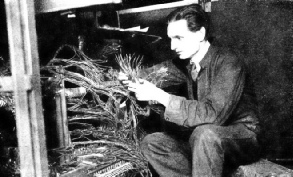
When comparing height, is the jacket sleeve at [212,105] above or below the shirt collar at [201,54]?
below

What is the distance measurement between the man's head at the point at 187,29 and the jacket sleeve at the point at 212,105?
0.40 m

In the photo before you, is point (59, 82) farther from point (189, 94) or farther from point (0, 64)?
point (189, 94)

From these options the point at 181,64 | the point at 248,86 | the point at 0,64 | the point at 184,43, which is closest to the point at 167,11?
the point at 181,64

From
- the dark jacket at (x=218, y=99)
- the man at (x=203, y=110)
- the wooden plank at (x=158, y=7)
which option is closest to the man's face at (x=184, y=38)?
the man at (x=203, y=110)

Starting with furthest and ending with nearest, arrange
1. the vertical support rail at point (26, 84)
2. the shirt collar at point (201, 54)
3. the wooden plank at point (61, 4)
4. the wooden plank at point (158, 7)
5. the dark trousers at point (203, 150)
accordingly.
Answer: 1. the wooden plank at point (158, 7)
2. the shirt collar at point (201, 54)
3. the dark trousers at point (203, 150)
4. the wooden plank at point (61, 4)
5. the vertical support rail at point (26, 84)

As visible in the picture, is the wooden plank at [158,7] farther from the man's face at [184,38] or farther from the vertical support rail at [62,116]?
the vertical support rail at [62,116]

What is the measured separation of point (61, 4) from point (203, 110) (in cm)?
116

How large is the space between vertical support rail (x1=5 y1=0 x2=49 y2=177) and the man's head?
1193 mm

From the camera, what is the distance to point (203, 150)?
2.07 meters

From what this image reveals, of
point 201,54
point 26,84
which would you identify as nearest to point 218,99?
point 201,54

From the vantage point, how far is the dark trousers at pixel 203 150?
6.79 feet

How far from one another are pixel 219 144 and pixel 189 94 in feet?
2.45

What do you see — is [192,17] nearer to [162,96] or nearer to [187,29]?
[187,29]

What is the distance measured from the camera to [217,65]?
7.70ft
